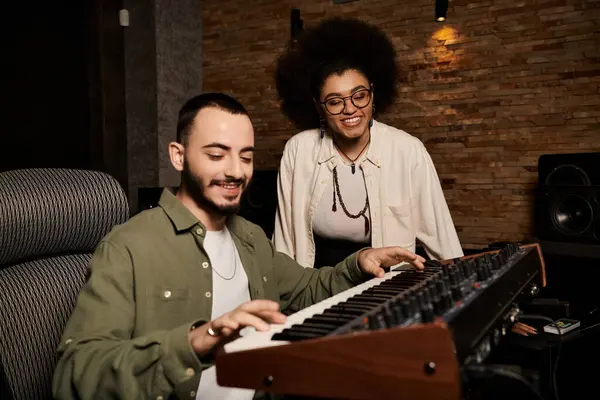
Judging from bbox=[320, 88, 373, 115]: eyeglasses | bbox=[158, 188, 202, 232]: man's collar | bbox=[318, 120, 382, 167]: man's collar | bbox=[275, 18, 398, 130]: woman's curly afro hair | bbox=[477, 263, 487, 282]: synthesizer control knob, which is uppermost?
bbox=[275, 18, 398, 130]: woman's curly afro hair

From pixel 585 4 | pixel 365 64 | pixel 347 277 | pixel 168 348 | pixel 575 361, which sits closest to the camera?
pixel 168 348

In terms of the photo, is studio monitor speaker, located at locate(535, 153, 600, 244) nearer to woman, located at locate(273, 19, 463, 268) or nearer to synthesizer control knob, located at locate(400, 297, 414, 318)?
woman, located at locate(273, 19, 463, 268)

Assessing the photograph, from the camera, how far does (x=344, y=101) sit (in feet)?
8.64

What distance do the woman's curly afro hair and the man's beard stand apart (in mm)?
1313

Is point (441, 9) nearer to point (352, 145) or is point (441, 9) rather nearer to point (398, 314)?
point (352, 145)

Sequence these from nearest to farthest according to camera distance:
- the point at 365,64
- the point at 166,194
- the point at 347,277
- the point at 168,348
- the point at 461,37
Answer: the point at 168,348
the point at 166,194
the point at 347,277
the point at 365,64
the point at 461,37

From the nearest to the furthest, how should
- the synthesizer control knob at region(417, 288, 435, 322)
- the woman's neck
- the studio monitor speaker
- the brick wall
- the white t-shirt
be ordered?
1. the synthesizer control knob at region(417, 288, 435, 322)
2. the white t-shirt
3. the studio monitor speaker
4. the woman's neck
5. the brick wall

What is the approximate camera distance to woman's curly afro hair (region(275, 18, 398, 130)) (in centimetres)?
286

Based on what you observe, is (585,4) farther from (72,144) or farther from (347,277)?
(72,144)

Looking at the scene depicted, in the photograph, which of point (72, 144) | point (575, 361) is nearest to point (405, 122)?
point (575, 361)

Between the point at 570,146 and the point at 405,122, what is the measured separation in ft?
3.53

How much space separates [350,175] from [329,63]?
56 cm

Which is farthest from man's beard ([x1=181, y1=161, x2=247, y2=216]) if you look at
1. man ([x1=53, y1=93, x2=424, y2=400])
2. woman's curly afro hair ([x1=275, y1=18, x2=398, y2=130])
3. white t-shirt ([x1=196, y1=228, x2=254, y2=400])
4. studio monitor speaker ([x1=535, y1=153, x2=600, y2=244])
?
studio monitor speaker ([x1=535, y1=153, x2=600, y2=244])

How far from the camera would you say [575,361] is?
2.64 m
